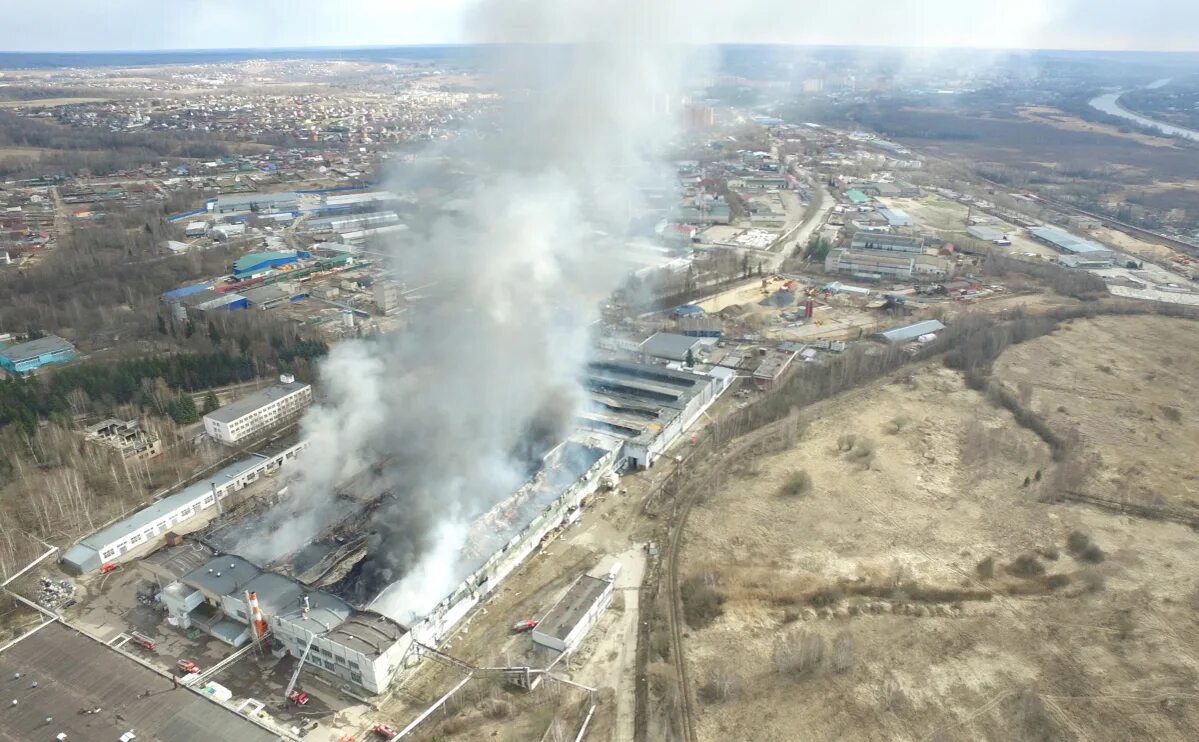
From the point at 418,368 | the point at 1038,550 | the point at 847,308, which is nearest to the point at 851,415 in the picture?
the point at 1038,550

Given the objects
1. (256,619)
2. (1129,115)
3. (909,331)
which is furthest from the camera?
(1129,115)

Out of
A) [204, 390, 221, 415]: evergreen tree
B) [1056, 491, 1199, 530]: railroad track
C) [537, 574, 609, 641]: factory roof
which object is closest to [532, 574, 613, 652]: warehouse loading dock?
[537, 574, 609, 641]: factory roof

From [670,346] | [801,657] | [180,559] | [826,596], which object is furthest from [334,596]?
[670,346]

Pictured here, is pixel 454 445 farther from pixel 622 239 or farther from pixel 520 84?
pixel 622 239

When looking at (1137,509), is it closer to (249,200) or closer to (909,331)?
(909,331)

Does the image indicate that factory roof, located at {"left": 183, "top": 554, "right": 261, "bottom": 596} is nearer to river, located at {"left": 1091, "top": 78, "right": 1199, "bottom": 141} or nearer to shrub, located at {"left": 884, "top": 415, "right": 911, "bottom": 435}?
shrub, located at {"left": 884, "top": 415, "right": 911, "bottom": 435}

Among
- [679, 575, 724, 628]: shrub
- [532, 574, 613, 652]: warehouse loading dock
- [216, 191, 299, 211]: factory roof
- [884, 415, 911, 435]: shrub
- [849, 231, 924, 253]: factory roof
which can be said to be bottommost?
[679, 575, 724, 628]: shrub

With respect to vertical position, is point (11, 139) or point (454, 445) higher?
point (11, 139)
